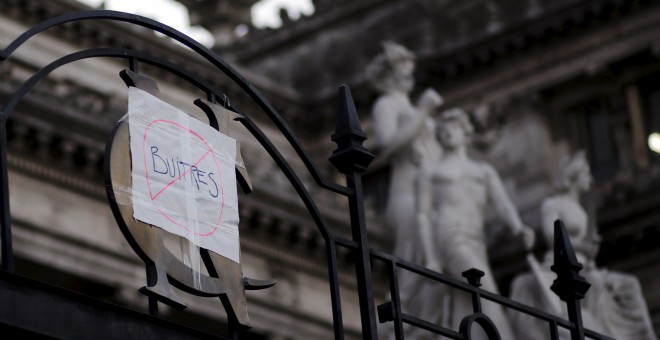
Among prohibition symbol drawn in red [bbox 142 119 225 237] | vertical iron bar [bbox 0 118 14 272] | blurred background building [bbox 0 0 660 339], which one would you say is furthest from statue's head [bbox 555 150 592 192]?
vertical iron bar [bbox 0 118 14 272]

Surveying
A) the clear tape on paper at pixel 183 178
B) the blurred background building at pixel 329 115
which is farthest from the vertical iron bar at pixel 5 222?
the blurred background building at pixel 329 115

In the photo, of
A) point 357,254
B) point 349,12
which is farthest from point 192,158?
point 349,12

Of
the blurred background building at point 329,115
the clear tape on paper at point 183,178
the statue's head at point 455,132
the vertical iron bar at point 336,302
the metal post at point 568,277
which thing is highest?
the blurred background building at point 329,115

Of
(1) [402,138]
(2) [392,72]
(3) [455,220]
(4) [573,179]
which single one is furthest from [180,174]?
(2) [392,72]

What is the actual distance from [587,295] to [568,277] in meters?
10.3

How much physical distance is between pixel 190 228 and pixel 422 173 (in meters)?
13.7

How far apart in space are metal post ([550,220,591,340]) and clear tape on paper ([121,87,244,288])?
1976 millimetres

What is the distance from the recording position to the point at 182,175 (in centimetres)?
887

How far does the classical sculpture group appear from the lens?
20.2 metres

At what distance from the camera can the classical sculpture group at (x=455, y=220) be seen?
20203 mm

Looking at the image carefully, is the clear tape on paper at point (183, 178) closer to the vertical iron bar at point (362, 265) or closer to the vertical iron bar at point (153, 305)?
the vertical iron bar at point (153, 305)

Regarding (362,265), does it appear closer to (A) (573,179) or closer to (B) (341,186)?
(B) (341,186)

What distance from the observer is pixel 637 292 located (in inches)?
850

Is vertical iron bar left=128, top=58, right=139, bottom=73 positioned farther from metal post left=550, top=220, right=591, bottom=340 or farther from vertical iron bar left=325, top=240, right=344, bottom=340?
metal post left=550, top=220, right=591, bottom=340
